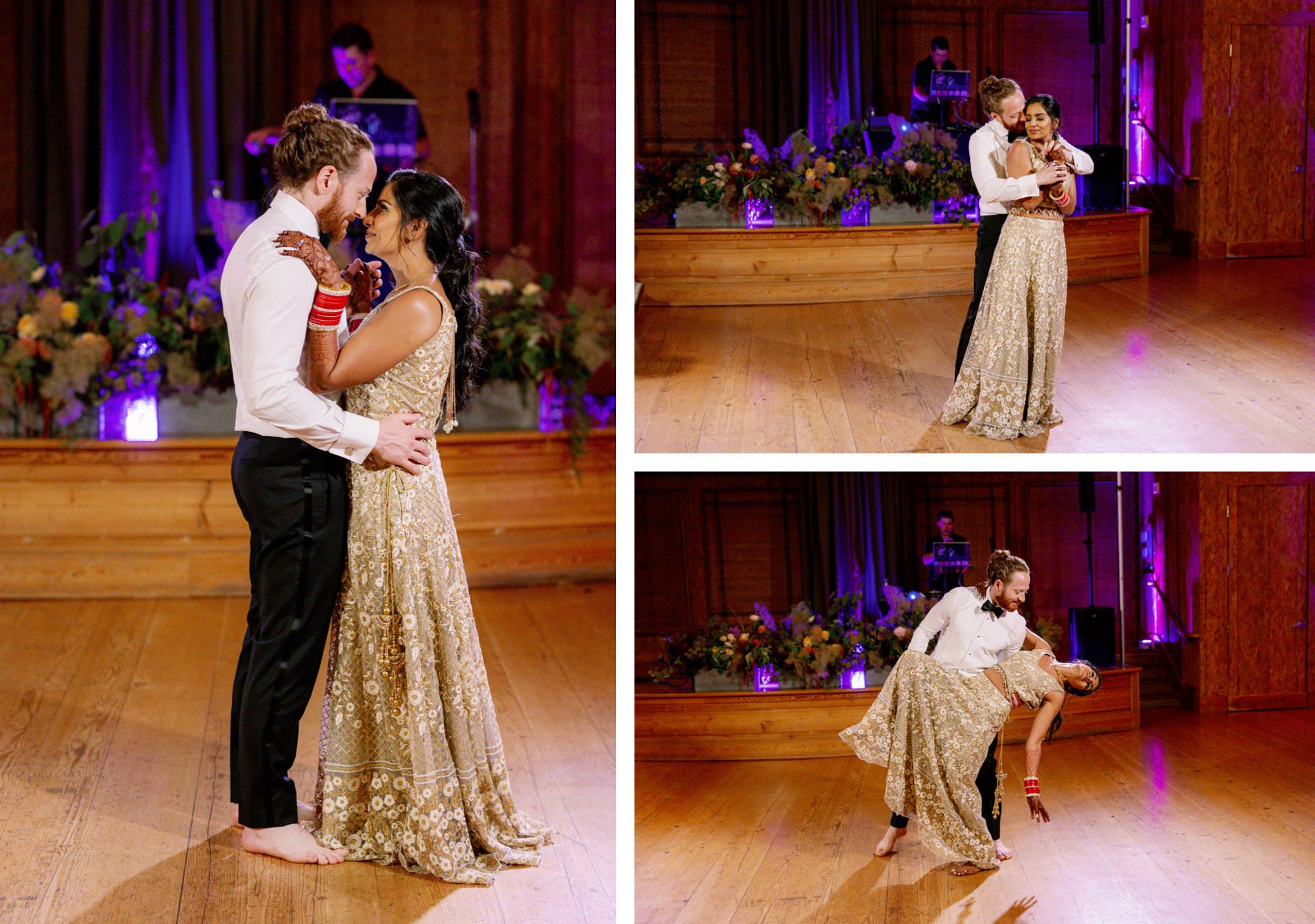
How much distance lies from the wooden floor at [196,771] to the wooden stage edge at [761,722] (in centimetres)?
58

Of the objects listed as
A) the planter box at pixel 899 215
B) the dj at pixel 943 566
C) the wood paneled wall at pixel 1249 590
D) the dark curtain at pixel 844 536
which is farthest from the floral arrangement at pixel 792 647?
the planter box at pixel 899 215

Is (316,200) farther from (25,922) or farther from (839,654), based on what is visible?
(839,654)

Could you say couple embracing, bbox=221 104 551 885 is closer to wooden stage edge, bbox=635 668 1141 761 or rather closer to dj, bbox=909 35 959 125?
wooden stage edge, bbox=635 668 1141 761

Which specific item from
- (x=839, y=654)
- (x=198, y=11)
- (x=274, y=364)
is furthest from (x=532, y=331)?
(x=274, y=364)

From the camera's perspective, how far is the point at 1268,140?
630 cm

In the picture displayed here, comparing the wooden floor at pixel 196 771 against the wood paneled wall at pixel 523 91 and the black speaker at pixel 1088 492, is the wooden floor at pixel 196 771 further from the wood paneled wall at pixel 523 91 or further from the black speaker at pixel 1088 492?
the wood paneled wall at pixel 523 91

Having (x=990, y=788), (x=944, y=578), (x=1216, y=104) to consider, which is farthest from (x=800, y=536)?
(x=990, y=788)

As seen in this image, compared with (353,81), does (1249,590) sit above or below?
below

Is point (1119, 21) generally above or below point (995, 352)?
above

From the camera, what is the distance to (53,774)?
3.87 m

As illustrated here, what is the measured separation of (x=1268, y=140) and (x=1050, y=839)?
3.64m

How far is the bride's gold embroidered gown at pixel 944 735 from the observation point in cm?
389

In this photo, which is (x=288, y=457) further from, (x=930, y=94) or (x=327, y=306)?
(x=930, y=94)

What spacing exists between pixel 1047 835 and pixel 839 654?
60.5 inches
